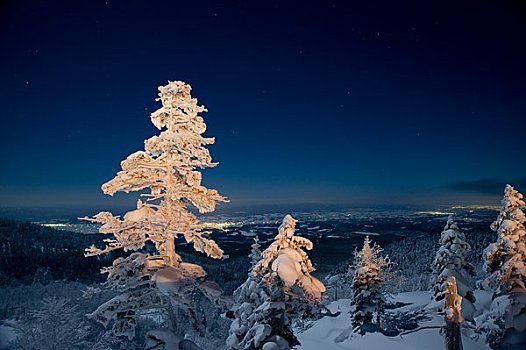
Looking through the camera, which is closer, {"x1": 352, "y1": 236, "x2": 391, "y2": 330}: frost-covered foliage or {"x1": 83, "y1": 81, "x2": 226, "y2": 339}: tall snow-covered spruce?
{"x1": 83, "y1": 81, "x2": 226, "y2": 339}: tall snow-covered spruce

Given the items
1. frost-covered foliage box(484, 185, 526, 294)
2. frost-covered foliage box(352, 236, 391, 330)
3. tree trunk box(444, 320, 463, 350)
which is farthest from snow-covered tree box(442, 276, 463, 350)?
frost-covered foliage box(352, 236, 391, 330)

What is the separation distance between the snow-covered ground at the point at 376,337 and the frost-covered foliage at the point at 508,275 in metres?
5.32

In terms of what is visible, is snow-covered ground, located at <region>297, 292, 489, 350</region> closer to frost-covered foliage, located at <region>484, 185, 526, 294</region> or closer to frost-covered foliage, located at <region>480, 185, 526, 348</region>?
frost-covered foliage, located at <region>480, 185, 526, 348</region>

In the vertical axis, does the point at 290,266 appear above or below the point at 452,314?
above

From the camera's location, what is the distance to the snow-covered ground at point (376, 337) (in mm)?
31234

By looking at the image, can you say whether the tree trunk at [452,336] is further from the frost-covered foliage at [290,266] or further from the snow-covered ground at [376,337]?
the snow-covered ground at [376,337]

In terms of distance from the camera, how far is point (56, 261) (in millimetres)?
159875

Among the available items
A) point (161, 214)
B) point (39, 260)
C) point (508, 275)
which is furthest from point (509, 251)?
point (39, 260)

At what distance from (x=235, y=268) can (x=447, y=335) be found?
158m

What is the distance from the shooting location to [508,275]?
19.4 m

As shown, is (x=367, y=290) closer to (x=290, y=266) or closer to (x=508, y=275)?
(x=508, y=275)

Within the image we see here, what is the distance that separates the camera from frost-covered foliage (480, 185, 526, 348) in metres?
19.2

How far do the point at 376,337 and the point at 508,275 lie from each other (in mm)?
19310

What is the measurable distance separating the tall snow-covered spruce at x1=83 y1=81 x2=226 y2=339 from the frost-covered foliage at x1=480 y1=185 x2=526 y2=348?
56.6 ft
